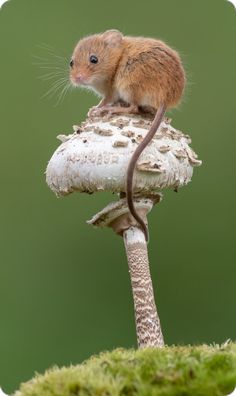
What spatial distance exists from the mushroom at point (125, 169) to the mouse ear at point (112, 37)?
0.86 ft

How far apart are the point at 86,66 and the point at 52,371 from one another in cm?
100

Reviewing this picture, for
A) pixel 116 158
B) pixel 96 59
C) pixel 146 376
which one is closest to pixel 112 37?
pixel 96 59

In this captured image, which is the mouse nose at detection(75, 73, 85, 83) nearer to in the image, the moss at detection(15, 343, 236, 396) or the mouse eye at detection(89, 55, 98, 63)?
the mouse eye at detection(89, 55, 98, 63)

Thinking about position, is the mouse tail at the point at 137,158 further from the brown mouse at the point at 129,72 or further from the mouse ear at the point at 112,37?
the mouse ear at the point at 112,37

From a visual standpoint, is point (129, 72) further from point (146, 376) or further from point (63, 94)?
point (146, 376)

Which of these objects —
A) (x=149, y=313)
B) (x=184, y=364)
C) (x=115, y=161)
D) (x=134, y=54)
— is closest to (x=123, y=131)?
(x=115, y=161)

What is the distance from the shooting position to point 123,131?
2102 millimetres

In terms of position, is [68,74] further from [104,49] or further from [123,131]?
[123,131]

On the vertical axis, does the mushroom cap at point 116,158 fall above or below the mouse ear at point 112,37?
below

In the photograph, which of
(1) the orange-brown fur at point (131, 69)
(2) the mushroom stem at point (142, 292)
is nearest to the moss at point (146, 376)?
(2) the mushroom stem at point (142, 292)

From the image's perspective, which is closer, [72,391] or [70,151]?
[72,391]

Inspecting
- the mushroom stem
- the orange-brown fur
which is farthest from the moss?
the orange-brown fur

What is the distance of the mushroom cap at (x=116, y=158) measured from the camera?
204cm

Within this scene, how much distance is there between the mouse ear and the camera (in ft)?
7.57
